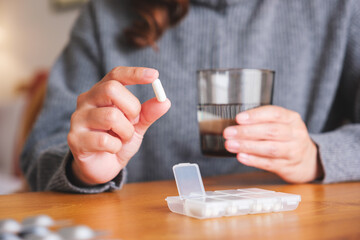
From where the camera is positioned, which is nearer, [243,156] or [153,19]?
[243,156]

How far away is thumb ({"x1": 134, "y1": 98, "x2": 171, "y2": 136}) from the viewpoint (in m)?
0.59

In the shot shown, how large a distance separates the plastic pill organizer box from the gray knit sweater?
0.54 meters

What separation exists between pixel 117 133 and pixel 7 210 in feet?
0.56

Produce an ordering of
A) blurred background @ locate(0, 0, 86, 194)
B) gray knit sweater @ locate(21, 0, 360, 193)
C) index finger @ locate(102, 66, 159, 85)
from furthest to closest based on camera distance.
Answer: blurred background @ locate(0, 0, 86, 194), gray knit sweater @ locate(21, 0, 360, 193), index finger @ locate(102, 66, 159, 85)

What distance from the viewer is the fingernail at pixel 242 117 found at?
0.64 m

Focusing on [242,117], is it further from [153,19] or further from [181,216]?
[153,19]

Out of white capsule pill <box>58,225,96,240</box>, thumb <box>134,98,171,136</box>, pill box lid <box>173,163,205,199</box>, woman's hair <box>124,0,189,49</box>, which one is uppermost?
woman's hair <box>124,0,189,49</box>

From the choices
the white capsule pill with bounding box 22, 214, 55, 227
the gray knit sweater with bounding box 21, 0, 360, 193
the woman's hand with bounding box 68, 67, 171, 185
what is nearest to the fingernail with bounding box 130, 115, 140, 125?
the woman's hand with bounding box 68, 67, 171, 185

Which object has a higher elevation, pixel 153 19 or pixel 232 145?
pixel 153 19

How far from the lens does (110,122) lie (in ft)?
1.88

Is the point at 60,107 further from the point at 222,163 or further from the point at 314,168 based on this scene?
the point at 314,168

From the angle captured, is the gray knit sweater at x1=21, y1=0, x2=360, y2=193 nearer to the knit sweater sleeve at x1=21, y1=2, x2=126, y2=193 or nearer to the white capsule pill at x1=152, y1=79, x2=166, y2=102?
the knit sweater sleeve at x1=21, y1=2, x2=126, y2=193

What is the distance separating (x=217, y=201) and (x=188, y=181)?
76mm

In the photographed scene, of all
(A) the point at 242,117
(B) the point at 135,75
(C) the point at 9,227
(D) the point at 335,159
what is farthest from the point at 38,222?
(D) the point at 335,159
